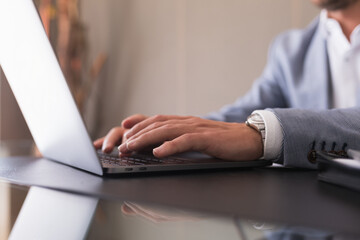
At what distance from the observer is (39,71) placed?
621 mm

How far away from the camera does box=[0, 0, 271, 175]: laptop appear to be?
0.57 m

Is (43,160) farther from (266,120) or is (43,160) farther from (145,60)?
(145,60)

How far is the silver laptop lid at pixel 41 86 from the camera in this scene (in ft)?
1.87

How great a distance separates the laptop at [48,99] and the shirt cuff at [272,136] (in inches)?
0.8

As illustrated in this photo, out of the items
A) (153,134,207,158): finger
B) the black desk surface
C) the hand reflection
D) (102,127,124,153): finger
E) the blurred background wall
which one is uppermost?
the hand reflection

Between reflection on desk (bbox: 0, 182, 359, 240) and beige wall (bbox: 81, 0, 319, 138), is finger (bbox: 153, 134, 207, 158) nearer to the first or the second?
reflection on desk (bbox: 0, 182, 359, 240)

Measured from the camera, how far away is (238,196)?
449 millimetres

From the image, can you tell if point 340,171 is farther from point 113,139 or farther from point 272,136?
point 113,139

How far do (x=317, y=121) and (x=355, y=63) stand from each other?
69 centimetres

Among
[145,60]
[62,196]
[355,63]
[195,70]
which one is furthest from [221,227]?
[145,60]

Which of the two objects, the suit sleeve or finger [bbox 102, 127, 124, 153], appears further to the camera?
finger [bbox 102, 127, 124, 153]

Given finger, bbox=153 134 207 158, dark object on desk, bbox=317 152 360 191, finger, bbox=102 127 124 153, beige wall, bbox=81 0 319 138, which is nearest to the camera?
dark object on desk, bbox=317 152 360 191

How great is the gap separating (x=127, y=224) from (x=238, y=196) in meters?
0.14

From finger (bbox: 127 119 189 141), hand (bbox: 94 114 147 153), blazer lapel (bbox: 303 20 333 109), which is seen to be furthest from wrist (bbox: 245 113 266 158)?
blazer lapel (bbox: 303 20 333 109)
